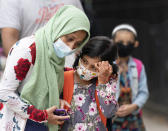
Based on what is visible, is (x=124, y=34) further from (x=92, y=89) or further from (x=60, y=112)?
(x=60, y=112)

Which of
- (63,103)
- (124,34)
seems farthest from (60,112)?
(124,34)

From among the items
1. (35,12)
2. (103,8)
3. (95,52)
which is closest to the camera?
(95,52)

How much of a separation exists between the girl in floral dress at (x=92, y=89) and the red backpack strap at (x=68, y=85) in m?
0.04

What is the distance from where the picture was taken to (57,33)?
84.6 inches

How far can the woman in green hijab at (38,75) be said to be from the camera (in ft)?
6.81

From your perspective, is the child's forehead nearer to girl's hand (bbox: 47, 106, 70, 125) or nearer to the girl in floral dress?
the girl in floral dress

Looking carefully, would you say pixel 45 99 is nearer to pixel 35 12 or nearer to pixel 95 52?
pixel 95 52

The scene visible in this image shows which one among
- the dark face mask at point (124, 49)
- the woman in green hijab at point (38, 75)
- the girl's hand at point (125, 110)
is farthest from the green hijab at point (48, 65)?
the dark face mask at point (124, 49)

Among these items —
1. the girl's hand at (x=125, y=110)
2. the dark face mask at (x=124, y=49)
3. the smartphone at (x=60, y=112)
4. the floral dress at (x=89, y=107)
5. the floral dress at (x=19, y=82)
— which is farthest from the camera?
the dark face mask at (x=124, y=49)

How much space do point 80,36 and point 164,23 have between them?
4.96m

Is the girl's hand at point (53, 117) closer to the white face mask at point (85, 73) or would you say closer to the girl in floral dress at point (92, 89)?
the girl in floral dress at point (92, 89)

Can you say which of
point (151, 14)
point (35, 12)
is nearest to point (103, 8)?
point (151, 14)

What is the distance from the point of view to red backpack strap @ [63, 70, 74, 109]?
2375mm

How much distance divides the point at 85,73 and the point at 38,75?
39 centimetres
